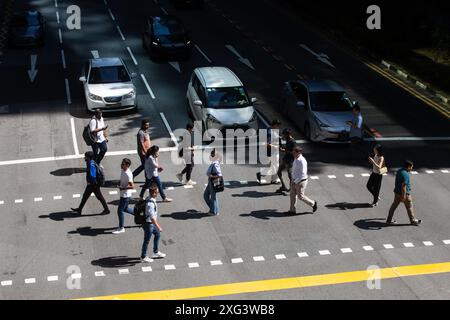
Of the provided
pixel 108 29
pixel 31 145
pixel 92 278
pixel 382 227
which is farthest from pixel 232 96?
pixel 108 29

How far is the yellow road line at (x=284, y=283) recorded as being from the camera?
1547 cm

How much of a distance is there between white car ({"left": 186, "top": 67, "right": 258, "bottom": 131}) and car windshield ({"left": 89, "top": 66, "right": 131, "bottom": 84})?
2.92m

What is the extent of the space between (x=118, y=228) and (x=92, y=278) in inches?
99.8

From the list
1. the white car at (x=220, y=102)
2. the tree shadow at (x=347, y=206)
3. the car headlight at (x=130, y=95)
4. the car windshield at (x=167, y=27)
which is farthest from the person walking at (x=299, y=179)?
the car windshield at (x=167, y=27)

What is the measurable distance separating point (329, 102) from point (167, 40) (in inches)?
438

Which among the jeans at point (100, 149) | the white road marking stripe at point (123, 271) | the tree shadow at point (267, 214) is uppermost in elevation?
the jeans at point (100, 149)

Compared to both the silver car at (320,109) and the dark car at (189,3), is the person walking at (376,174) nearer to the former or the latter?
the silver car at (320,109)

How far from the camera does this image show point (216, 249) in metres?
17.7

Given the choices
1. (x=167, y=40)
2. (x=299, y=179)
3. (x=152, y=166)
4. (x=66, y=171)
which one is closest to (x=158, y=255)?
(x=152, y=166)

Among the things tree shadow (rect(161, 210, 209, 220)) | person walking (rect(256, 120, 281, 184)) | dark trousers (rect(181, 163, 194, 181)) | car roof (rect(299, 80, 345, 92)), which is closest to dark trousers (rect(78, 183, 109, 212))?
tree shadow (rect(161, 210, 209, 220))

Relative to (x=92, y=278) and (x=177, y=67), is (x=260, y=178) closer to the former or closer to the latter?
(x=92, y=278)

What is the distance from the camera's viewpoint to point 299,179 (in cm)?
1934

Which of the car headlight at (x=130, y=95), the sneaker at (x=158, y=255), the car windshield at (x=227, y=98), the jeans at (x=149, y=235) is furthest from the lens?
the car headlight at (x=130, y=95)

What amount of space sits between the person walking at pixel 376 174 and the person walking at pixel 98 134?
7.82 metres
